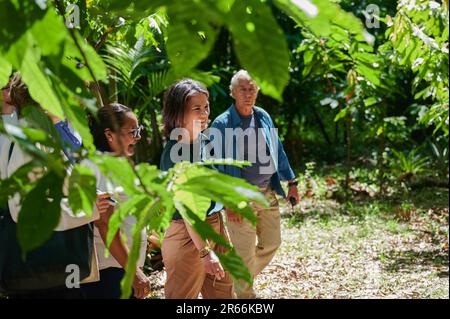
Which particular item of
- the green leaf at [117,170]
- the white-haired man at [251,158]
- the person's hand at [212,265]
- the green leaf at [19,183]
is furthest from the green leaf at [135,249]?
the white-haired man at [251,158]

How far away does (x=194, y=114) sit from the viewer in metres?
3.79

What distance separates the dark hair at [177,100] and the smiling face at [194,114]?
0.02m

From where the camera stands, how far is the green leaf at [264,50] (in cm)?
88

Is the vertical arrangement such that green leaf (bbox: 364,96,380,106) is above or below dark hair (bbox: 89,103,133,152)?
below

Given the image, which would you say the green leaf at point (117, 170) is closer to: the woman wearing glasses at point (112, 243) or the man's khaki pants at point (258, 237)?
the woman wearing glasses at point (112, 243)

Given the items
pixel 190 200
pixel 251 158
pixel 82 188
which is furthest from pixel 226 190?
pixel 251 158

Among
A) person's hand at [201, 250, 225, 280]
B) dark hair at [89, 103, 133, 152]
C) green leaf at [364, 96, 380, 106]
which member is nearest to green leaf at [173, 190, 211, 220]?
dark hair at [89, 103, 133, 152]

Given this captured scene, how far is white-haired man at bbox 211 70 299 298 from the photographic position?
459cm

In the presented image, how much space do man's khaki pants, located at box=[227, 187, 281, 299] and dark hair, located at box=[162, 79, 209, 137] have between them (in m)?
1.04

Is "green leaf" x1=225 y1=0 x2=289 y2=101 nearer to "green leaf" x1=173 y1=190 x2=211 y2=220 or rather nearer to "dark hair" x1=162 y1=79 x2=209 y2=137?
"green leaf" x1=173 y1=190 x2=211 y2=220

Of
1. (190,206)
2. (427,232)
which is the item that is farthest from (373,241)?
(190,206)

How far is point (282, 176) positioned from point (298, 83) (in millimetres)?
6376

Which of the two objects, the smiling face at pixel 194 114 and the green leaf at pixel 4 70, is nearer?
the green leaf at pixel 4 70
